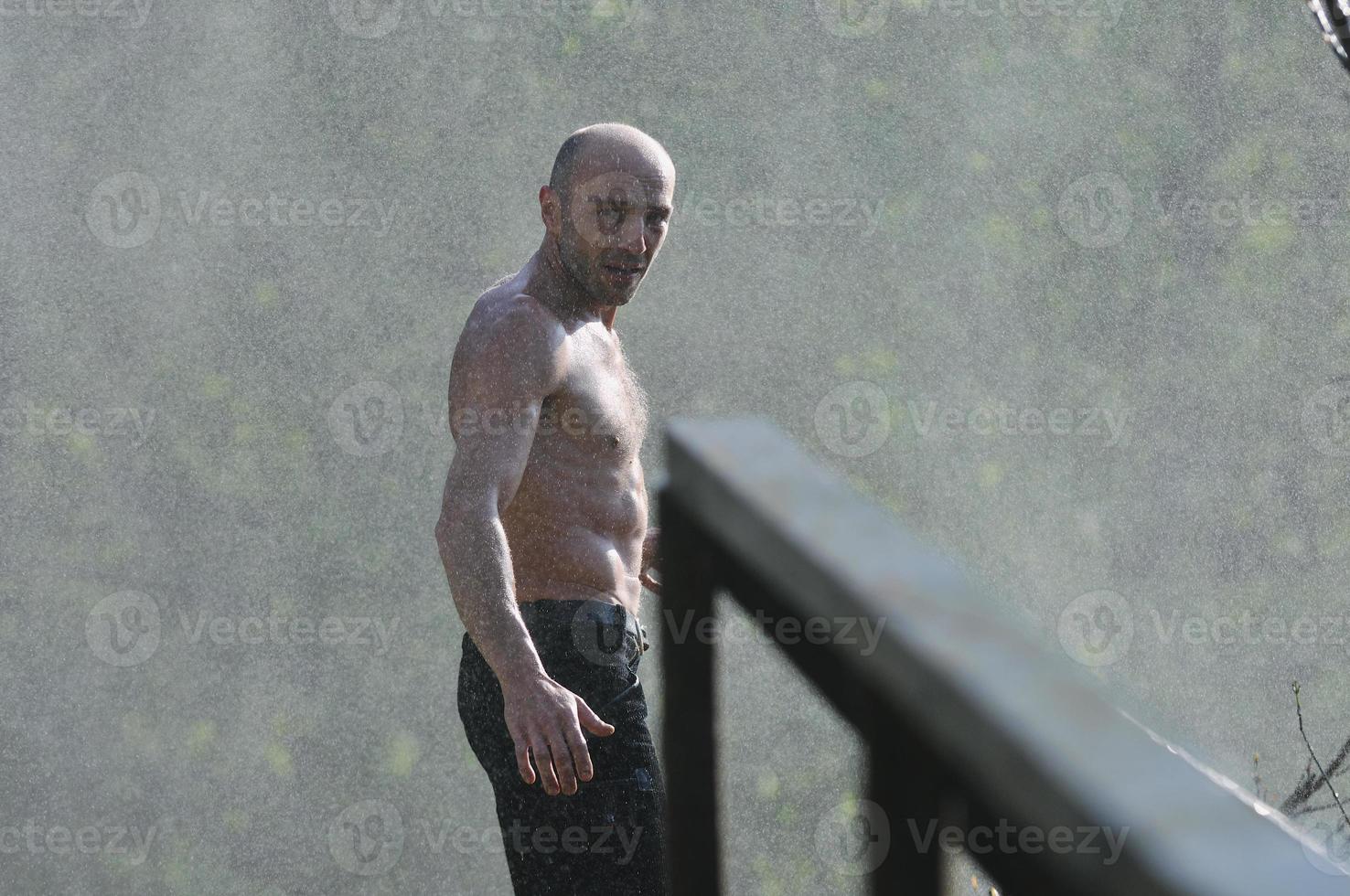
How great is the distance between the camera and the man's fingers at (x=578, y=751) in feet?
5.48

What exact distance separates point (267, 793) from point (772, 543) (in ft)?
9.54

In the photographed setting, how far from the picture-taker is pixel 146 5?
2.97 metres

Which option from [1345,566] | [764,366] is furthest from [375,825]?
[1345,566]

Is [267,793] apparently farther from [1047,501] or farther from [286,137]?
[1047,501]

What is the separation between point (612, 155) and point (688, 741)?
1519 mm

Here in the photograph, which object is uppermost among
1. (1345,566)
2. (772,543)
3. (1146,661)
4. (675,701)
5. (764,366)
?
(772,543)
